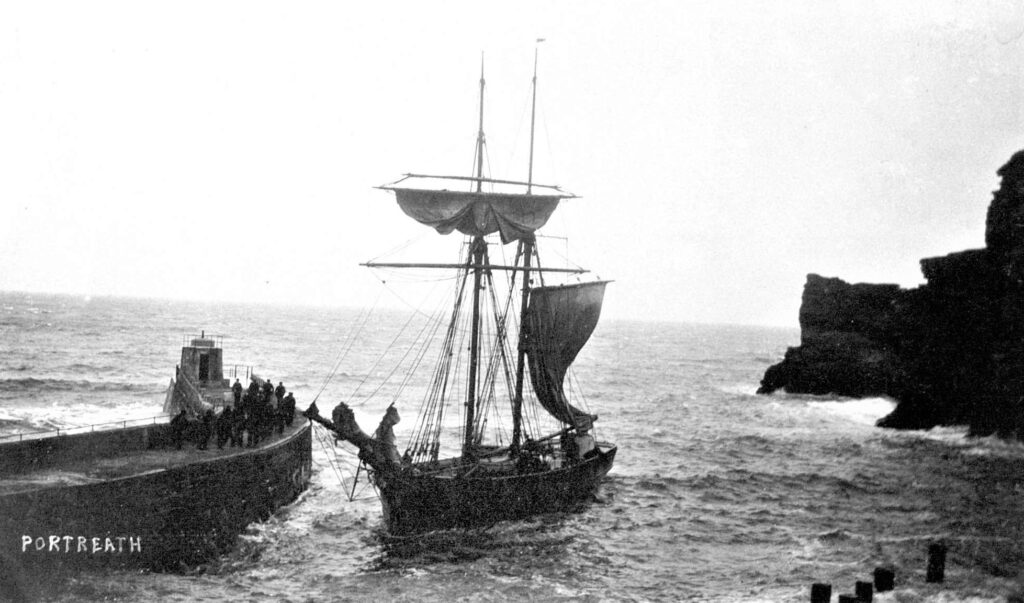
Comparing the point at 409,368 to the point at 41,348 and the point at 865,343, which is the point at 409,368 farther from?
the point at 865,343

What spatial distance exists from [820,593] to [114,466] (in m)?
17.6

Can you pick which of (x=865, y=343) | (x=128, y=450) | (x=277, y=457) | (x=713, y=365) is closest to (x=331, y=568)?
A: (x=277, y=457)

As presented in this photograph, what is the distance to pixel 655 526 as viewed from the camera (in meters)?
26.0


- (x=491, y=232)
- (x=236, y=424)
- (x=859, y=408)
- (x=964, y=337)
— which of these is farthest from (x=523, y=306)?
(x=859, y=408)

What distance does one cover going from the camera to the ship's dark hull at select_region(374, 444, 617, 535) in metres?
23.3

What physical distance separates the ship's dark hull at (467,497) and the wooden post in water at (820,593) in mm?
10936

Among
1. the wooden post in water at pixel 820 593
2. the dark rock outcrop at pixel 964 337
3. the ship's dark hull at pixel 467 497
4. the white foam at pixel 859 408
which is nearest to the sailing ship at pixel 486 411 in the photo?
the ship's dark hull at pixel 467 497

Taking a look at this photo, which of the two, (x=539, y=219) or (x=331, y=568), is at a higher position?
(x=539, y=219)

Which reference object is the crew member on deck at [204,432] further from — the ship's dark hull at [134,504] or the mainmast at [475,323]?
the mainmast at [475,323]

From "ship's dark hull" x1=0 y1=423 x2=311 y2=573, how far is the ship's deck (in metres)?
0.05

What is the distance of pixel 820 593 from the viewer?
51.1ft

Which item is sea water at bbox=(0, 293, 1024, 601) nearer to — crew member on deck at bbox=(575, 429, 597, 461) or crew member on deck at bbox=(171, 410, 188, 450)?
crew member on deck at bbox=(575, 429, 597, 461)

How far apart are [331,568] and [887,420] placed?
1481 inches

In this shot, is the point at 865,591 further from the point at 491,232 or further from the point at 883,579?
the point at 491,232
